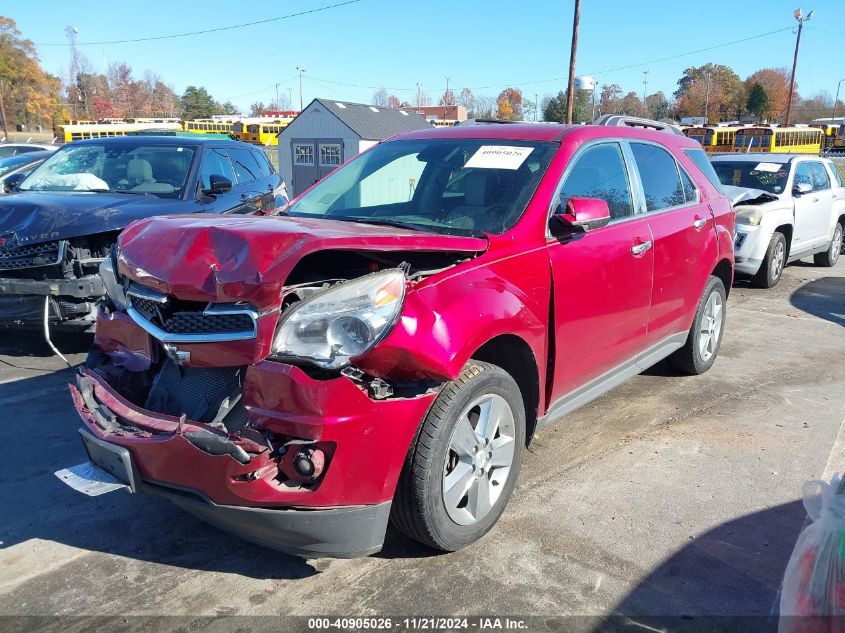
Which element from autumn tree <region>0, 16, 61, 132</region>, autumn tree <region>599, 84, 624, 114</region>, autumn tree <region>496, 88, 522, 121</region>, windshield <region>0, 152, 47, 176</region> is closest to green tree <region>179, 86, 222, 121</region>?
autumn tree <region>0, 16, 61, 132</region>

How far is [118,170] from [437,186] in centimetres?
433


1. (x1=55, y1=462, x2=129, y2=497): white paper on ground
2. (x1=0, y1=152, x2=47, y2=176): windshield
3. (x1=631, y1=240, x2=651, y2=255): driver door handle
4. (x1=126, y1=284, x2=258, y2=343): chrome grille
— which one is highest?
(x1=0, y1=152, x2=47, y2=176): windshield

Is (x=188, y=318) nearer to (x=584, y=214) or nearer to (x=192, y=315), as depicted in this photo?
(x=192, y=315)

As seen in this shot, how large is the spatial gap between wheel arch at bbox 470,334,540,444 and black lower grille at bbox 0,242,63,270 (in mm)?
3925

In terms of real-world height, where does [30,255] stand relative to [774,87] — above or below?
below

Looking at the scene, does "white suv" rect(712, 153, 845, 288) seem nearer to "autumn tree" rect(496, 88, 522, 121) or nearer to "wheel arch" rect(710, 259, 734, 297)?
"wheel arch" rect(710, 259, 734, 297)

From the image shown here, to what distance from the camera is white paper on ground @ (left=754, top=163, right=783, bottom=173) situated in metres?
10.0

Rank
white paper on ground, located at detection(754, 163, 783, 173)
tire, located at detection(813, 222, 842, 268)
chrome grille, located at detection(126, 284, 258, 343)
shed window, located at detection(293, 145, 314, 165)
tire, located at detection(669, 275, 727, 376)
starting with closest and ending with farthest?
chrome grille, located at detection(126, 284, 258, 343), tire, located at detection(669, 275, 727, 376), white paper on ground, located at detection(754, 163, 783, 173), tire, located at detection(813, 222, 842, 268), shed window, located at detection(293, 145, 314, 165)

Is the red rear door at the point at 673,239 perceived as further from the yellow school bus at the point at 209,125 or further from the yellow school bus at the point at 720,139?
the yellow school bus at the point at 209,125

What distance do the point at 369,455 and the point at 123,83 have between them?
104 metres

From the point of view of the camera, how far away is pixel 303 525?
2.47 metres

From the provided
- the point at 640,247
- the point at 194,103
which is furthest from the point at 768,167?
the point at 194,103

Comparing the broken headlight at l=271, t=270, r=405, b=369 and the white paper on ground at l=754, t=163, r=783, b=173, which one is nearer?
the broken headlight at l=271, t=270, r=405, b=369

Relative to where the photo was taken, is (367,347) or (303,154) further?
(303,154)
